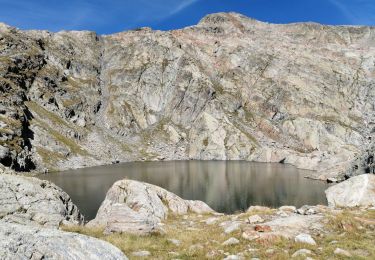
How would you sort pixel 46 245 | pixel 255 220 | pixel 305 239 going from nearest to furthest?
1. pixel 46 245
2. pixel 305 239
3. pixel 255 220

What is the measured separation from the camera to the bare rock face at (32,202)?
2856 centimetres

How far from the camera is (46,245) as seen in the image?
10.9 meters

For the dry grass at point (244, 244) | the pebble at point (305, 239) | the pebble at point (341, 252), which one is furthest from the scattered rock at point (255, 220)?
the pebble at point (341, 252)

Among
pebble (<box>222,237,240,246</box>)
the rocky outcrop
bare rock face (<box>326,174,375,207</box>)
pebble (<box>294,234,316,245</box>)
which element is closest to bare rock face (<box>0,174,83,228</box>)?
pebble (<box>222,237,240,246</box>)

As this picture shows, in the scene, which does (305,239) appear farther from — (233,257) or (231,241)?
(233,257)

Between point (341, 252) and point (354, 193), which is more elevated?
point (341, 252)

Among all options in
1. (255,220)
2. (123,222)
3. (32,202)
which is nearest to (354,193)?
(255,220)

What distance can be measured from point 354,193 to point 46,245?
44.4 meters

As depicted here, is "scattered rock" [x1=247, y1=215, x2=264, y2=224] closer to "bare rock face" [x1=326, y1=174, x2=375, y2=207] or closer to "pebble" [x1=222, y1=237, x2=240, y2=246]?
"pebble" [x1=222, y1=237, x2=240, y2=246]

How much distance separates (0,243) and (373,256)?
658 inches

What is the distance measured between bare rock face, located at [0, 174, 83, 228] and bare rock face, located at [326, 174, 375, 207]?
31.3 m

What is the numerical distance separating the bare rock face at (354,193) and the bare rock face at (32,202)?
3129 centimetres

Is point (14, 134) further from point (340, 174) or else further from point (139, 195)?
point (139, 195)

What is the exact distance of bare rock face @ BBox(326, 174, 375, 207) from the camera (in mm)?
46062
